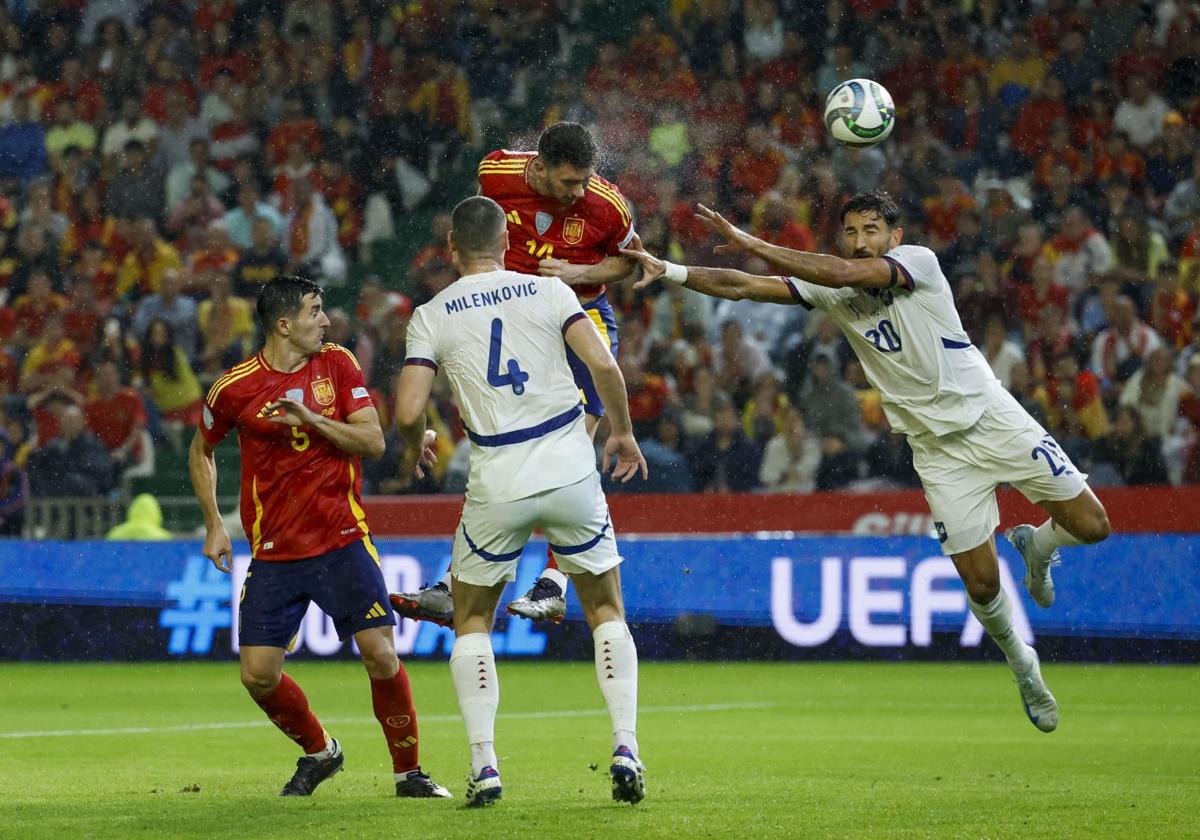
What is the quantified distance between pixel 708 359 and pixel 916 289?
8.53 metres

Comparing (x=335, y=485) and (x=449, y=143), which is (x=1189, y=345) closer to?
(x=449, y=143)

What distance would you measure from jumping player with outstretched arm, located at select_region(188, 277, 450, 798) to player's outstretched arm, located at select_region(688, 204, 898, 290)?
62.1 inches

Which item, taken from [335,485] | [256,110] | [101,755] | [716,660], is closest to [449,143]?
[256,110]

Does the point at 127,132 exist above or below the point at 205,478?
above

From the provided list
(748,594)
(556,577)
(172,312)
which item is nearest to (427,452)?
(556,577)

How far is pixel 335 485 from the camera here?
293 inches

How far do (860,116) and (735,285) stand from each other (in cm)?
115

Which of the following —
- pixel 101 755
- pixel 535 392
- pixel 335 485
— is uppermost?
pixel 535 392

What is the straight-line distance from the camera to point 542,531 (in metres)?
6.98

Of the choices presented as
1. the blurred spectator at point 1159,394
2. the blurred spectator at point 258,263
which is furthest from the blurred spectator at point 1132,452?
the blurred spectator at point 258,263

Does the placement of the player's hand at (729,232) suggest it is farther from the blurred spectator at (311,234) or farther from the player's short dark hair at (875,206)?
the blurred spectator at (311,234)

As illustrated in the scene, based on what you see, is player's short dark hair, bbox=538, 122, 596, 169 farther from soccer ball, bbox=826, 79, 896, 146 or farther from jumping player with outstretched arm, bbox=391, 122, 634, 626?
soccer ball, bbox=826, 79, 896, 146

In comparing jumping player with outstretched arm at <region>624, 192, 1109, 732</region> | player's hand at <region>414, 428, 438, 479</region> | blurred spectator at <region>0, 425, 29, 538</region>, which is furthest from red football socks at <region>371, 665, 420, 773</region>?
blurred spectator at <region>0, 425, 29, 538</region>

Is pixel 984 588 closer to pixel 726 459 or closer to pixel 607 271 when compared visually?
pixel 607 271
